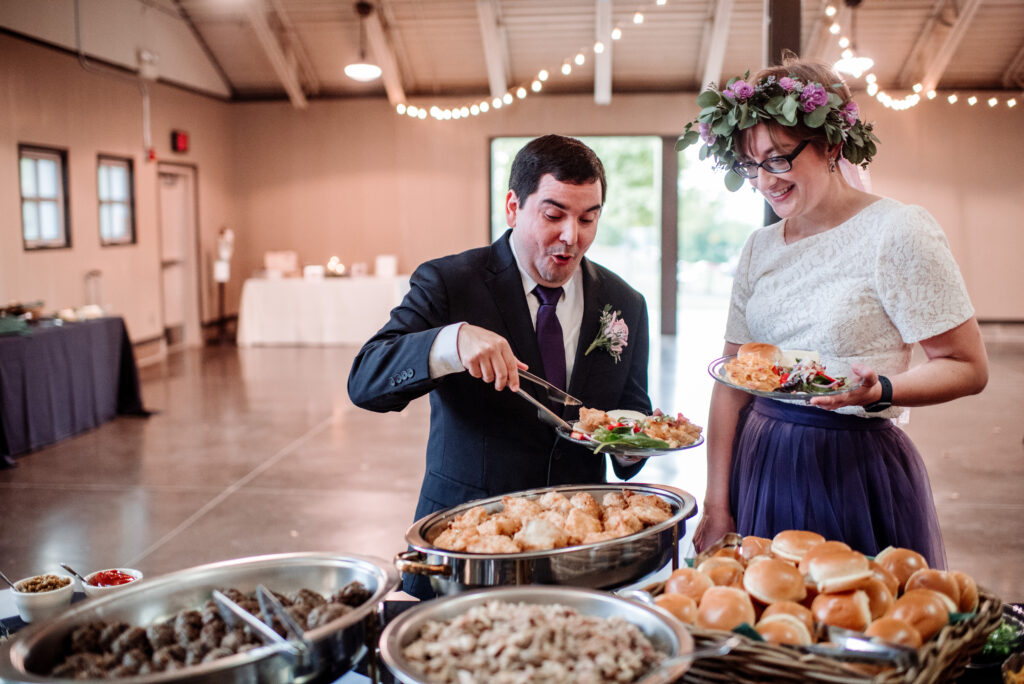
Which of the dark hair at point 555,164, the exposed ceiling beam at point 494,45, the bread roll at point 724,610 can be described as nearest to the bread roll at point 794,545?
the bread roll at point 724,610

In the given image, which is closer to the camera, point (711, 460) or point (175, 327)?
point (711, 460)

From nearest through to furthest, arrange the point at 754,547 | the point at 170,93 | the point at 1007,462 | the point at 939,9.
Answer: the point at 754,547
the point at 1007,462
the point at 939,9
the point at 170,93

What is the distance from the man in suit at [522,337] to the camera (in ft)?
5.89

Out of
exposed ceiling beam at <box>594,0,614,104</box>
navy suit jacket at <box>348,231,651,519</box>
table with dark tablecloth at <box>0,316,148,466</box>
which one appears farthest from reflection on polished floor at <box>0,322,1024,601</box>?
exposed ceiling beam at <box>594,0,614,104</box>

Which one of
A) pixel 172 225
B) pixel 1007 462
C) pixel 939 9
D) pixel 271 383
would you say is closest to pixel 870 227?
pixel 1007 462

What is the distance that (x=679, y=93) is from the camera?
12.4 m

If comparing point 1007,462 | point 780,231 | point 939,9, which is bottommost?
point 1007,462

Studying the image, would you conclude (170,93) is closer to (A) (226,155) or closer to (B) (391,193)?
(A) (226,155)

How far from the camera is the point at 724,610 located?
1.15 m

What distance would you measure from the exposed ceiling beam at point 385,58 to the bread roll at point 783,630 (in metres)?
10.7

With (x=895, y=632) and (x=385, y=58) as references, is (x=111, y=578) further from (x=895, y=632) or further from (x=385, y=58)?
(x=385, y=58)

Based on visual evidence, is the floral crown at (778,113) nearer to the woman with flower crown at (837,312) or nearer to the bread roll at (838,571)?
the woman with flower crown at (837,312)

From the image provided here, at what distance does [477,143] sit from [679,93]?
9.46 ft

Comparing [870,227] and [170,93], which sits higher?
[170,93]
